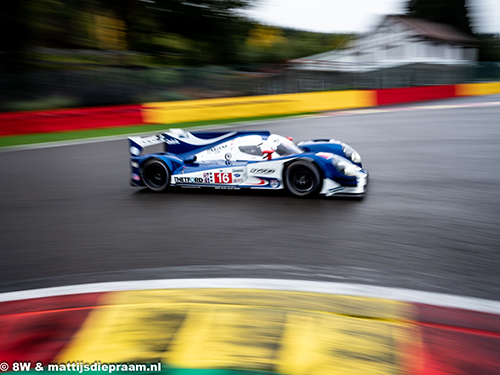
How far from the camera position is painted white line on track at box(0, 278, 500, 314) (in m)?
3.62

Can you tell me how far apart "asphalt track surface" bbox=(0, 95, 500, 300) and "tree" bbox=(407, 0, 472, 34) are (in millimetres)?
48030

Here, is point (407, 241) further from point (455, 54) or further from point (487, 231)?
point (455, 54)

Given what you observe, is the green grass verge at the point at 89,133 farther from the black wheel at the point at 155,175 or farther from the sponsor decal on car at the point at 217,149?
the sponsor decal on car at the point at 217,149

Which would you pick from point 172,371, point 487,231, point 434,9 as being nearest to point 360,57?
point 434,9

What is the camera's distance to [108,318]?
11.8 feet

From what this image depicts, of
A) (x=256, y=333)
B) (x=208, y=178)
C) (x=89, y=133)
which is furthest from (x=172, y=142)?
(x=89, y=133)

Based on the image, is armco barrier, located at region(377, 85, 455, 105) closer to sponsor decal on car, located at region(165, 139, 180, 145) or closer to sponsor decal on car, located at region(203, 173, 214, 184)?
sponsor decal on car, located at region(165, 139, 180, 145)

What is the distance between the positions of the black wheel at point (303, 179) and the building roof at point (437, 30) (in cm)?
4125

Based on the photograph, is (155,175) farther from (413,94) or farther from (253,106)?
(413,94)

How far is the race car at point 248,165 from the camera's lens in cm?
642

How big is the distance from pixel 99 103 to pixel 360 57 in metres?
35.3

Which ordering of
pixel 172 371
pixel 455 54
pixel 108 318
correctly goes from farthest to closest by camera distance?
1. pixel 455 54
2. pixel 108 318
3. pixel 172 371

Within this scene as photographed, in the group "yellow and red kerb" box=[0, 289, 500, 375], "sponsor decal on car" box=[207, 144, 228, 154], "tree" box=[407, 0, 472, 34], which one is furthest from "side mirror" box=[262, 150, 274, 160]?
"tree" box=[407, 0, 472, 34]

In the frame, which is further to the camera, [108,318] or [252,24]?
[252,24]
